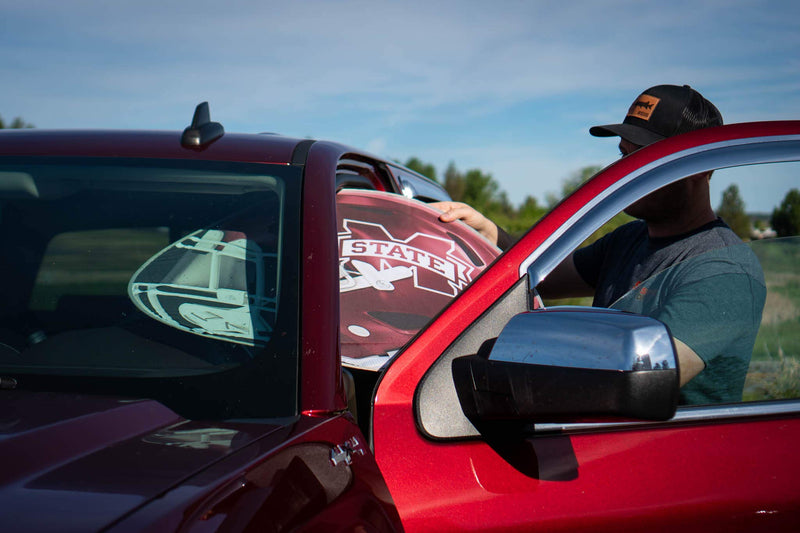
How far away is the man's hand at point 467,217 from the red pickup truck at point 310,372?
78 centimetres

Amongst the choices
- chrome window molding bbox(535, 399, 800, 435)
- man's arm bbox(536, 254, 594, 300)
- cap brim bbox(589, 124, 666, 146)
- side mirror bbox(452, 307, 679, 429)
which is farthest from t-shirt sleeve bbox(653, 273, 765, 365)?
man's arm bbox(536, 254, 594, 300)

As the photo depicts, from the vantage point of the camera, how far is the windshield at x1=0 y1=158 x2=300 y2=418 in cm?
140

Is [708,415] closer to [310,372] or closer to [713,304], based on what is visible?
[713,304]

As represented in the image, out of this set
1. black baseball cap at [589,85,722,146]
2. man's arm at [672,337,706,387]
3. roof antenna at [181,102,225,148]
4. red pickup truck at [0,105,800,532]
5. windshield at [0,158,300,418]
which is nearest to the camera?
red pickup truck at [0,105,800,532]

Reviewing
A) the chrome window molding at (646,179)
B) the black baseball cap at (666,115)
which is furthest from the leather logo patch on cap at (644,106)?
the chrome window molding at (646,179)

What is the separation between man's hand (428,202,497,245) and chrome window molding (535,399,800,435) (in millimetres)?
1278

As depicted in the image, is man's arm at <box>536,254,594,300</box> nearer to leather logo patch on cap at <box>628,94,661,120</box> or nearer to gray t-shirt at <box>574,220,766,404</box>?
leather logo patch on cap at <box>628,94,661,120</box>

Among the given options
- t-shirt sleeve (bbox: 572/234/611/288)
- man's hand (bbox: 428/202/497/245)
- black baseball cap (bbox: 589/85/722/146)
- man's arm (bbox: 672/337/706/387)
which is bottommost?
man's arm (bbox: 672/337/706/387)

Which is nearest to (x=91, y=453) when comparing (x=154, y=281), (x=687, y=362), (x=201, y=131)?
(x=154, y=281)

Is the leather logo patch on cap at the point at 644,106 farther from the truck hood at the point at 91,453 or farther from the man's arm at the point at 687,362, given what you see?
the truck hood at the point at 91,453

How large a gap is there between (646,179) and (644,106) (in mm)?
972

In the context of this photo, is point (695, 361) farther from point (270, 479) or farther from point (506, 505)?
point (270, 479)

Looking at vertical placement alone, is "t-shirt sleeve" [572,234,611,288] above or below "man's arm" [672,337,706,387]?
above

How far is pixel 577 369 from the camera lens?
4.00 feet
